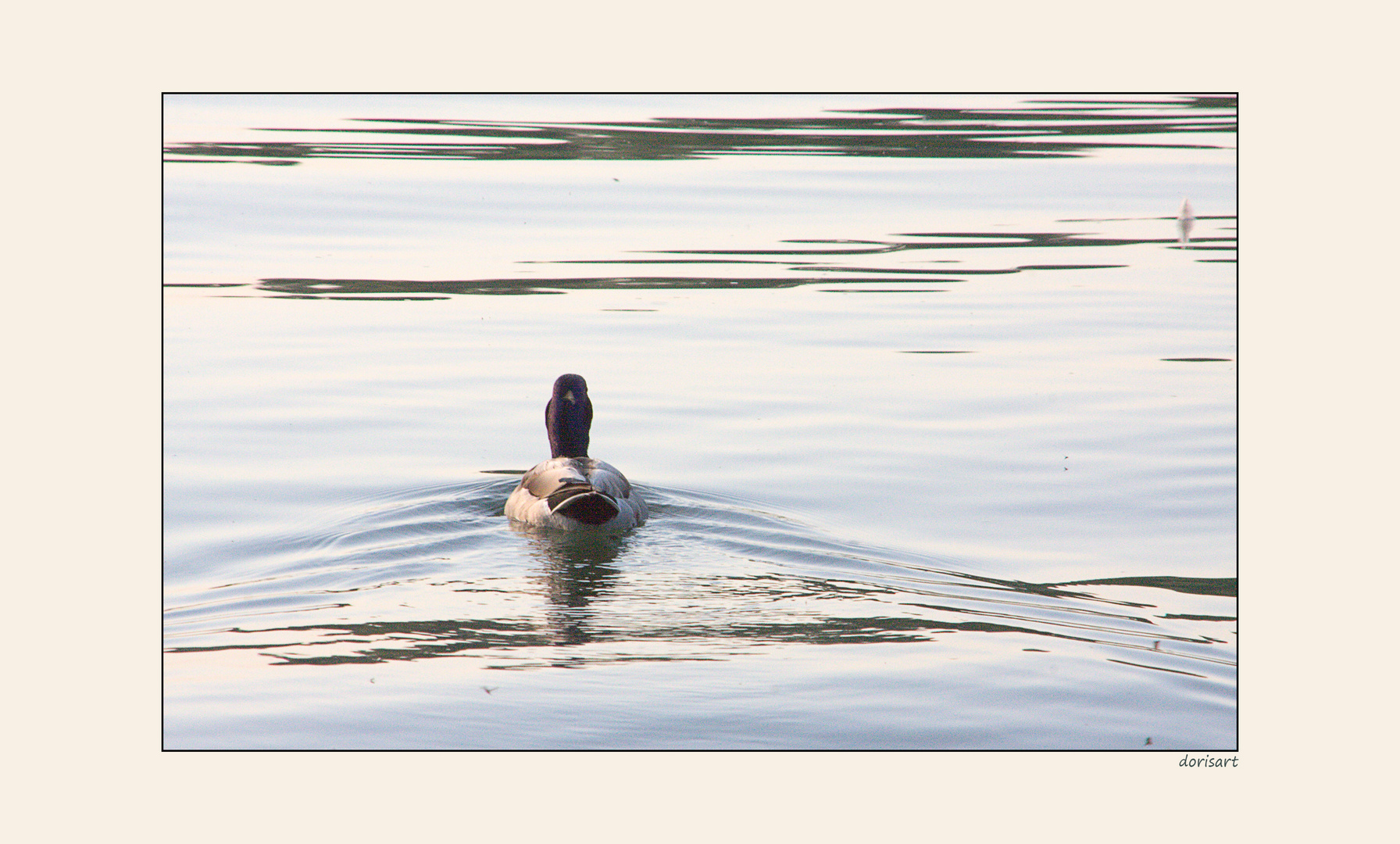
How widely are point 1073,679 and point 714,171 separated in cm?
1797

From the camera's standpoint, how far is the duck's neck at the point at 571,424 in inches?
422

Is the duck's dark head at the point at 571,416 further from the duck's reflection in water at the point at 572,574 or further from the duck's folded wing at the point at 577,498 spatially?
the duck's reflection in water at the point at 572,574

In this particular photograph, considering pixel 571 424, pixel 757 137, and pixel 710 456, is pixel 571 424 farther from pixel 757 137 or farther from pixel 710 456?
pixel 757 137

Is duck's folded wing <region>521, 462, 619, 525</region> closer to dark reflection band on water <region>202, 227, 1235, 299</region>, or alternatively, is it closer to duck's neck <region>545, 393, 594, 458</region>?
duck's neck <region>545, 393, 594, 458</region>

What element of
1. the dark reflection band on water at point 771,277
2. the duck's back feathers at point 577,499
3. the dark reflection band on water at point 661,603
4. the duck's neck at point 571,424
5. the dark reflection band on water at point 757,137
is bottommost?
the dark reflection band on water at point 661,603

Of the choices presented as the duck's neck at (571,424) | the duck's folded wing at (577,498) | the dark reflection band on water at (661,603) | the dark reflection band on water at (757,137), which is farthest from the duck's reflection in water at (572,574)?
the dark reflection band on water at (757,137)

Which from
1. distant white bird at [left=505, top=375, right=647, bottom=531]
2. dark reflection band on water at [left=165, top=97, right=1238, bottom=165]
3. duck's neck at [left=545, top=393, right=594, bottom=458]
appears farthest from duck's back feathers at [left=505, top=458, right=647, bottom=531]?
dark reflection band on water at [left=165, top=97, right=1238, bottom=165]

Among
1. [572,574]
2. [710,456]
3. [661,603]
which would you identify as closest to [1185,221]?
[710,456]

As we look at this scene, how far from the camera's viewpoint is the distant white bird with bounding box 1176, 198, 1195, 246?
18.0m

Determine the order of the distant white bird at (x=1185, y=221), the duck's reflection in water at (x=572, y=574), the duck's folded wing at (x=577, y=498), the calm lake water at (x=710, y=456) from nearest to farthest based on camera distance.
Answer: the calm lake water at (x=710, y=456) → the duck's reflection in water at (x=572, y=574) → the duck's folded wing at (x=577, y=498) → the distant white bird at (x=1185, y=221)

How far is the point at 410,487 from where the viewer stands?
10.4m

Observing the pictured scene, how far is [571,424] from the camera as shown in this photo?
10.8 meters

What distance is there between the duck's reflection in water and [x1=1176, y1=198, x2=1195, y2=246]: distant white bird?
445 inches

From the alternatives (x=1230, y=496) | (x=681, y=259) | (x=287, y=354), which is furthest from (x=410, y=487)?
(x=681, y=259)
